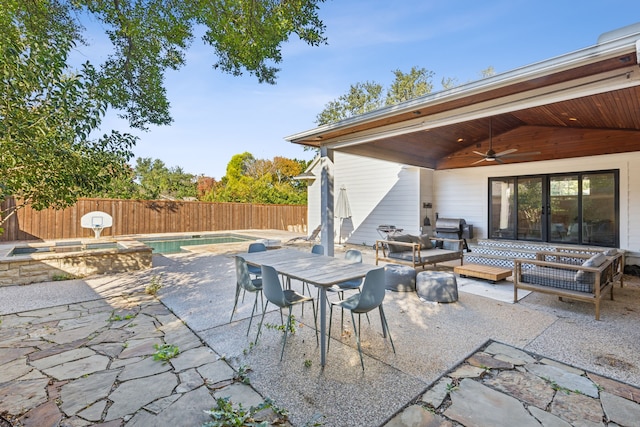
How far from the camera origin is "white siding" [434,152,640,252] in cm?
662

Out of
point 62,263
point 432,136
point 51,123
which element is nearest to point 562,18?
point 432,136

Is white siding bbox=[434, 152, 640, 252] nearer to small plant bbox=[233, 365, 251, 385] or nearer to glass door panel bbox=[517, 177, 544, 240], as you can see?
glass door panel bbox=[517, 177, 544, 240]

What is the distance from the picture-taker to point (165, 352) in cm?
291

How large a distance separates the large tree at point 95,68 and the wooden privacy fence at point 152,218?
6.20 metres

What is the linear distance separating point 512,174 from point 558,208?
4.30 feet

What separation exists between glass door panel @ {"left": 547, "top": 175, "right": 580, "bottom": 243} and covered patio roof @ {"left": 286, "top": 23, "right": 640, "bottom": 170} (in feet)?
2.13

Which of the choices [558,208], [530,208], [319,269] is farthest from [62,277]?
[558,208]

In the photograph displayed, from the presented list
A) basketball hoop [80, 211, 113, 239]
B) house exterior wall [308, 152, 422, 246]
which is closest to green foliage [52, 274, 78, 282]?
basketball hoop [80, 211, 113, 239]

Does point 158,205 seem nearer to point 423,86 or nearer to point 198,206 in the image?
point 198,206

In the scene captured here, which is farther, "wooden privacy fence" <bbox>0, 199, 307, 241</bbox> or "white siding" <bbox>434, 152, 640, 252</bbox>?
"wooden privacy fence" <bbox>0, 199, 307, 241</bbox>

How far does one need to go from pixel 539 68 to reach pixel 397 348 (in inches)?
134

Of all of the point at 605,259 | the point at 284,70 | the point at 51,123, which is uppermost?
the point at 284,70

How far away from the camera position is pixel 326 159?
6652 mm

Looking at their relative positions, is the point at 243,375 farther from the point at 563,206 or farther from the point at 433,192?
the point at 433,192
